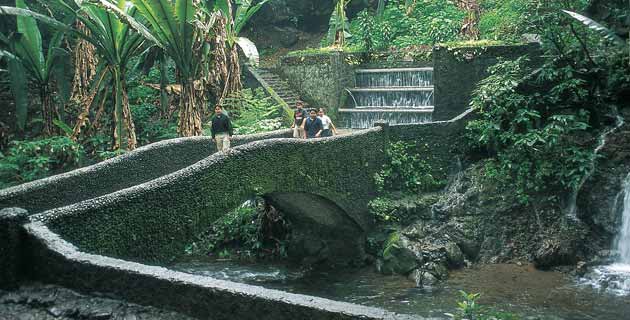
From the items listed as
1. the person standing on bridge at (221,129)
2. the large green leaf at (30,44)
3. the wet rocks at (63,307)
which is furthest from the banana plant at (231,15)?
the wet rocks at (63,307)

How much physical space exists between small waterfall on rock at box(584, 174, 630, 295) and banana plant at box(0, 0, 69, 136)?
12772 mm

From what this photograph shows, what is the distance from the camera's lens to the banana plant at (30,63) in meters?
14.4

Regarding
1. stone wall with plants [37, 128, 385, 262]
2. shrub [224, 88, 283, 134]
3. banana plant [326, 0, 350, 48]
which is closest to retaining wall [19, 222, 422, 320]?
stone wall with plants [37, 128, 385, 262]

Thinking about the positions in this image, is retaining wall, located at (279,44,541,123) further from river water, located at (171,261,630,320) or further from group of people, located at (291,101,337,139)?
river water, located at (171,261,630,320)

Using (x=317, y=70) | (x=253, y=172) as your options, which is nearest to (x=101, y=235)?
(x=253, y=172)

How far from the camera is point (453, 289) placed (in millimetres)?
11625

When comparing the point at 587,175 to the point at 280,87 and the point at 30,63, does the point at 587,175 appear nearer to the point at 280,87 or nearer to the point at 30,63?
the point at 280,87

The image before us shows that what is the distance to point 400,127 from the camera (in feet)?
47.1

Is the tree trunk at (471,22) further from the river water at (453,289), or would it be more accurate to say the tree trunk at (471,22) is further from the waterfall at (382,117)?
the river water at (453,289)

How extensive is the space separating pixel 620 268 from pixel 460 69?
625 centimetres

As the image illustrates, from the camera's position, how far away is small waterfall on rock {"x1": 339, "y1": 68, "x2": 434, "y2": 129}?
17328mm

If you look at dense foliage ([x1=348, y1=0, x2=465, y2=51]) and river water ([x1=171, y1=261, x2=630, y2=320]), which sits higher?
dense foliage ([x1=348, y1=0, x2=465, y2=51])

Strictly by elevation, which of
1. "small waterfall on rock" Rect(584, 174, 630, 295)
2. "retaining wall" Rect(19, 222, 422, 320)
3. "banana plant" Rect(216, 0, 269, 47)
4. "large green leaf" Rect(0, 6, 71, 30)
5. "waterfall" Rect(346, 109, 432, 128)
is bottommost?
"small waterfall on rock" Rect(584, 174, 630, 295)

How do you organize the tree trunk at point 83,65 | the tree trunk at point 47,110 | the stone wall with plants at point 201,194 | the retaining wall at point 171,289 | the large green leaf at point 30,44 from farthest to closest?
the tree trunk at point 83,65 → the tree trunk at point 47,110 → the large green leaf at point 30,44 → the stone wall with plants at point 201,194 → the retaining wall at point 171,289
